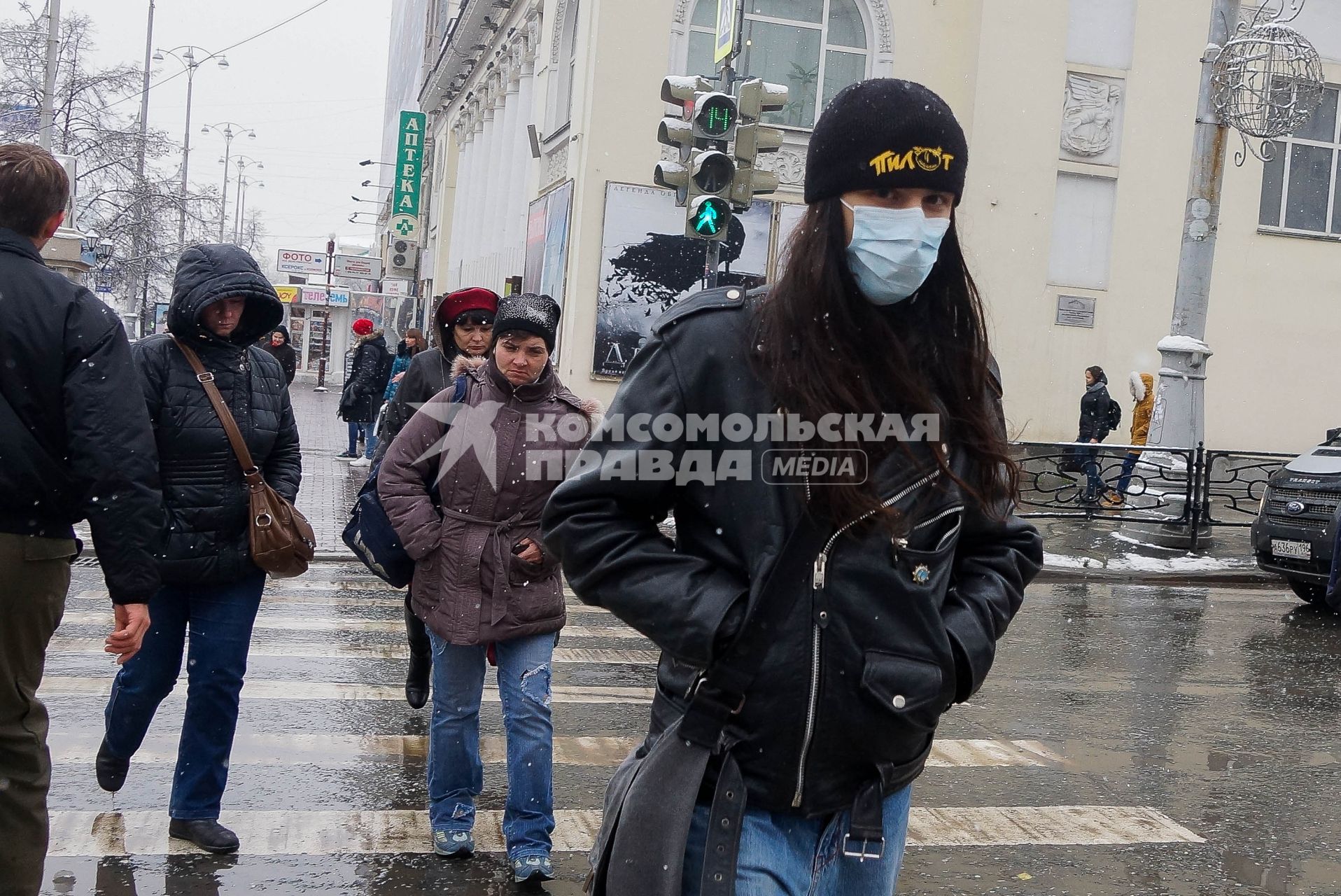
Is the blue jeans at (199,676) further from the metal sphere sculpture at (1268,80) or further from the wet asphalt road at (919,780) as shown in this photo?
the metal sphere sculpture at (1268,80)

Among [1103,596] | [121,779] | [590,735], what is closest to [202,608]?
[121,779]

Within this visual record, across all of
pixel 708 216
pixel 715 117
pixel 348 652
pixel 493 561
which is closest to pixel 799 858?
pixel 493 561

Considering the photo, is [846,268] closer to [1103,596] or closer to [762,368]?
[762,368]

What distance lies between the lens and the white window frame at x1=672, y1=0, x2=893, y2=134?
20656mm

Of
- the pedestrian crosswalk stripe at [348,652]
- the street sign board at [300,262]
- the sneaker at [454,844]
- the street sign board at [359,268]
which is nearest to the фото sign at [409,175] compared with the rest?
the street sign board at [359,268]

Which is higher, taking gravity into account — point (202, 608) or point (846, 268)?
point (846, 268)

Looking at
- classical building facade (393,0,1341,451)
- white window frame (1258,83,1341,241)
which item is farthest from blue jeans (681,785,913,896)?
white window frame (1258,83,1341,241)

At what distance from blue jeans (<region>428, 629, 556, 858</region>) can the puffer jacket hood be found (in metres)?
1.26

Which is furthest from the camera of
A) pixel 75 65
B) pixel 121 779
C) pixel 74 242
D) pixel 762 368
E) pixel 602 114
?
pixel 75 65

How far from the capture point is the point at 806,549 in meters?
2.04

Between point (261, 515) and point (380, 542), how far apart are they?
0.53 meters

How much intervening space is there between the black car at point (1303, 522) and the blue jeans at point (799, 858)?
9.96m

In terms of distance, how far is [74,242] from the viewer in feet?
46.4

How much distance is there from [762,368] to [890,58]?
20.6 meters
